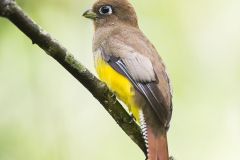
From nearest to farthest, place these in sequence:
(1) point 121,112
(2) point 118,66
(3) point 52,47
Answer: (3) point 52,47 → (1) point 121,112 → (2) point 118,66

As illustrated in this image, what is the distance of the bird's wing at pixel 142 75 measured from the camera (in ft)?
12.3

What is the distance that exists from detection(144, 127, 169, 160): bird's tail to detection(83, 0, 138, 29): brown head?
175cm

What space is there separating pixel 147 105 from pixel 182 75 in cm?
148

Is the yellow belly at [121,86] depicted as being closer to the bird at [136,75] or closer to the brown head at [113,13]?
the bird at [136,75]

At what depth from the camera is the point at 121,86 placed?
4105mm

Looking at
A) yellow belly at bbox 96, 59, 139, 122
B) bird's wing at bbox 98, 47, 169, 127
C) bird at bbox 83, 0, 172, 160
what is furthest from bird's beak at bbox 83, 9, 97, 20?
yellow belly at bbox 96, 59, 139, 122

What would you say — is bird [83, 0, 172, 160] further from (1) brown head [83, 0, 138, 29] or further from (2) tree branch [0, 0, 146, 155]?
(2) tree branch [0, 0, 146, 155]

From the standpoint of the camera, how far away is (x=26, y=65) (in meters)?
4.65

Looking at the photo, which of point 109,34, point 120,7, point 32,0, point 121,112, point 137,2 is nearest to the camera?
point 121,112

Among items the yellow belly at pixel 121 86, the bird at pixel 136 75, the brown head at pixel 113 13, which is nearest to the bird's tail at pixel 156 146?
the bird at pixel 136 75

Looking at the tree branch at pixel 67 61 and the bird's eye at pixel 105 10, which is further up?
the bird's eye at pixel 105 10

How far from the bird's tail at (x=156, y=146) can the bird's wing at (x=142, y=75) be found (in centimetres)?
12

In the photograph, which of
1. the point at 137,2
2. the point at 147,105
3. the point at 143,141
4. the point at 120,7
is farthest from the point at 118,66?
the point at 137,2

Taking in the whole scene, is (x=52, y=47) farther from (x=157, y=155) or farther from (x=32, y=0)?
(x=32, y=0)
